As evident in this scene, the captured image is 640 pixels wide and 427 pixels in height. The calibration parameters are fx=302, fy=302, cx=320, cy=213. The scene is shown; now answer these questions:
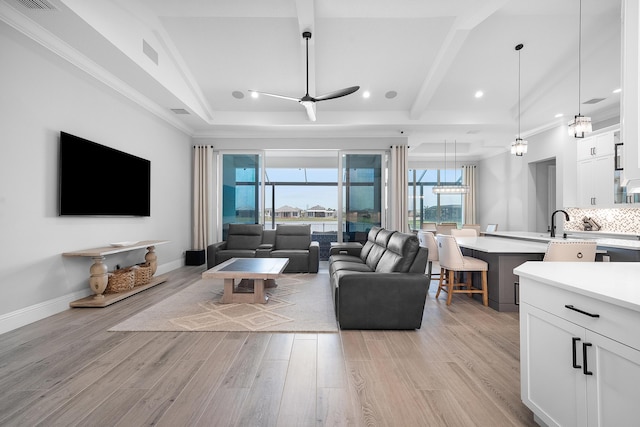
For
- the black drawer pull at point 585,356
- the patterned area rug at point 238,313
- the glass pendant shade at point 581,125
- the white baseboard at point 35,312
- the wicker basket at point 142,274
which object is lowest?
the patterned area rug at point 238,313

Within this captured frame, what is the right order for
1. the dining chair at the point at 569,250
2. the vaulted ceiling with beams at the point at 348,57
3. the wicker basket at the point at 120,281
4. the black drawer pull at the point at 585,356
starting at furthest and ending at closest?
the wicker basket at the point at 120,281 → the vaulted ceiling with beams at the point at 348,57 → the dining chair at the point at 569,250 → the black drawer pull at the point at 585,356

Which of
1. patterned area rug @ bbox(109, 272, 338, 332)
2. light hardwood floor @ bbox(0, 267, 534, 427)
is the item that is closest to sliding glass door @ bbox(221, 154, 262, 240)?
patterned area rug @ bbox(109, 272, 338, 332)

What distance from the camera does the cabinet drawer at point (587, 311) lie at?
3.47 ft

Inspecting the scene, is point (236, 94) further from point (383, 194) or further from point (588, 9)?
point (588, 9)

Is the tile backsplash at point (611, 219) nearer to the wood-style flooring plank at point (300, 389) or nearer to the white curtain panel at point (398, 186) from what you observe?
the white curtain panel at point (398, 186)

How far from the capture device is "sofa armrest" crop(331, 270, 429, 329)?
2.83m

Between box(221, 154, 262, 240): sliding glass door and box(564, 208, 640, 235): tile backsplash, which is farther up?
box(221, 154, 262, 240): sliding glass door

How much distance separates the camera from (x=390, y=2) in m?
3.46

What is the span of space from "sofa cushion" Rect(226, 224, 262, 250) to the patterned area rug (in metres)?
1.75

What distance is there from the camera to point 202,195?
6672 mm

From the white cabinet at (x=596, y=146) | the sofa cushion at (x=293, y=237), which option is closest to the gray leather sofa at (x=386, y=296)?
the sofa cushion at (x=293, y=237)

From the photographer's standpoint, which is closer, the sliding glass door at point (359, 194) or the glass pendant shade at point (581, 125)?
the glass pendant shade at point (581, 125)

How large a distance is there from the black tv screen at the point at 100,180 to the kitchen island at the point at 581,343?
4382 millimetres

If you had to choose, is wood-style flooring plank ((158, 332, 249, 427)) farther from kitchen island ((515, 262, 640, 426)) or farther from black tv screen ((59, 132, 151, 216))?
black tv screen ((59, 132, 151, 216))
